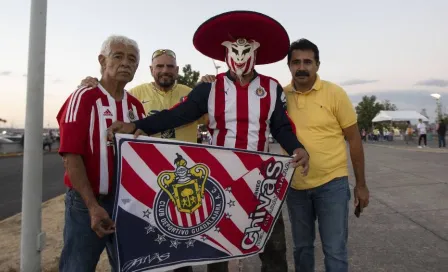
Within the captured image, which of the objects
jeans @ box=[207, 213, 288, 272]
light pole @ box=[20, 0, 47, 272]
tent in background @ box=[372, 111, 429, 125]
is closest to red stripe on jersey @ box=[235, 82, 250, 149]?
jeans @ box=[207, 213, 288, 272]

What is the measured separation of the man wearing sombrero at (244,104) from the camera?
266cm

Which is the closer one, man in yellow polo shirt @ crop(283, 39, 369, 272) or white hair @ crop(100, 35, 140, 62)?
white hair @ crop(100, 35, 140, 62)

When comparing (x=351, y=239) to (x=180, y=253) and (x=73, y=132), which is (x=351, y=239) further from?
(x=73, y=132)

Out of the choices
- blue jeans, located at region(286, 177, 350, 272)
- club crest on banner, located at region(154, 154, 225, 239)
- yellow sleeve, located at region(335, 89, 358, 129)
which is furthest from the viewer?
yellow sleeve, located at region(335, 89, 358, 129)

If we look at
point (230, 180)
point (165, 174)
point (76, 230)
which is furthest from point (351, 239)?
point (76, 230)

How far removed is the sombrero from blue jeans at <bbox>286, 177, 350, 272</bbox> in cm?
115

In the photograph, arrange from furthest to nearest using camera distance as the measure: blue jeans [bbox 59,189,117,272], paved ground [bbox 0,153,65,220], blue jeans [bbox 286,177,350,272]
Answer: paved ground [bbox 0,153,65,220], blue jeans [bbox 286,177,350,272], blue jeans [bbox 59,189,117,272]

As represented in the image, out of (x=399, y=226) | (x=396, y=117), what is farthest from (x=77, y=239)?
(x=396, y=117)

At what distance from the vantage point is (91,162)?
2.18 m

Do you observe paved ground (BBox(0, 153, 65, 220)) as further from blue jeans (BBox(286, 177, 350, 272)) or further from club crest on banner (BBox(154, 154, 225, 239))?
blue jeans (BBox(286, 177, 350, 272))

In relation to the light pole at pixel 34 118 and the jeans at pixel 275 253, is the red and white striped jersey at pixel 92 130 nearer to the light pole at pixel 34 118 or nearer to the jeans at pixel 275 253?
the jeans at pixel 275 253

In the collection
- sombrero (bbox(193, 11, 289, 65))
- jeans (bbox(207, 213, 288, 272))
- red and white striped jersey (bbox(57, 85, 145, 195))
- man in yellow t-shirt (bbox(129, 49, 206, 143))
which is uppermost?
sombrero (bbox(193, 11, 289, 65))

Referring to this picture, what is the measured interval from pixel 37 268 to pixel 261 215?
2.26 meters

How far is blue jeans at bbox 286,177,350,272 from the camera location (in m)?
2.76
